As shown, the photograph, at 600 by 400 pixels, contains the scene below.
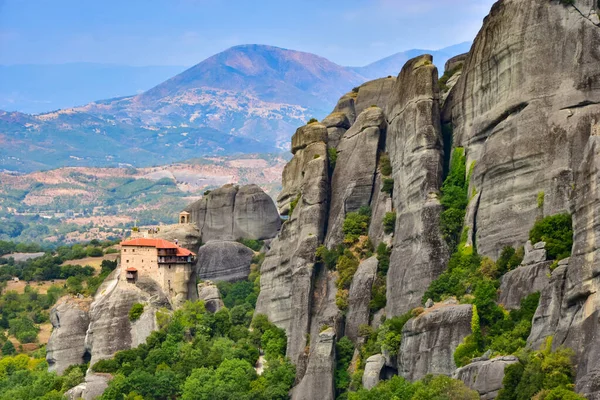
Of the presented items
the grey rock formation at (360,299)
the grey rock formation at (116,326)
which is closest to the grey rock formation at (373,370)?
the grey rock formation at (360,299)

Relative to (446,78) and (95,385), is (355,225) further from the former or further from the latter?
(95,385)

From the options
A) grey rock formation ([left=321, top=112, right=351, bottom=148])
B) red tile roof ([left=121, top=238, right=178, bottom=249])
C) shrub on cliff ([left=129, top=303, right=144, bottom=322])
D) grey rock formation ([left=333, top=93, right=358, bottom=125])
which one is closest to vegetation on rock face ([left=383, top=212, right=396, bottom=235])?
grey rock formation ([left=321, top=112, right=351, bottom=148])

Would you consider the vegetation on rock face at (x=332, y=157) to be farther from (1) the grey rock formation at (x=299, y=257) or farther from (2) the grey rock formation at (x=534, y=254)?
(2) the grey rock formation at (x=534, y=254)

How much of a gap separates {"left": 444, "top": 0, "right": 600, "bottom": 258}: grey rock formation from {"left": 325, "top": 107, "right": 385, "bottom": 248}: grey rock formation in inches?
546

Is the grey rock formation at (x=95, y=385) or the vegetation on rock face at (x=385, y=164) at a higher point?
the vegetation on rock face at (x=385, y=164)

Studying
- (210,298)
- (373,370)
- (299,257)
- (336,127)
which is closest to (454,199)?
(373,370)

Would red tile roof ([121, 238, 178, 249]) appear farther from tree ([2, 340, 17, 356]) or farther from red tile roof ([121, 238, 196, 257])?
tree ([2, 340, 17, 356])

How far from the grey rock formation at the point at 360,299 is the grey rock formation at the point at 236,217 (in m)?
53.2

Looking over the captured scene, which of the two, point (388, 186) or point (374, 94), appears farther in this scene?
point (374, 94)

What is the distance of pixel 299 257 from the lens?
8756 centimetres

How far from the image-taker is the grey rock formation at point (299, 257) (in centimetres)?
8562

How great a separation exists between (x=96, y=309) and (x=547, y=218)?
40822 mm

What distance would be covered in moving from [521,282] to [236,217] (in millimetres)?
72794

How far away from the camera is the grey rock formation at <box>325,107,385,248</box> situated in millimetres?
86875
